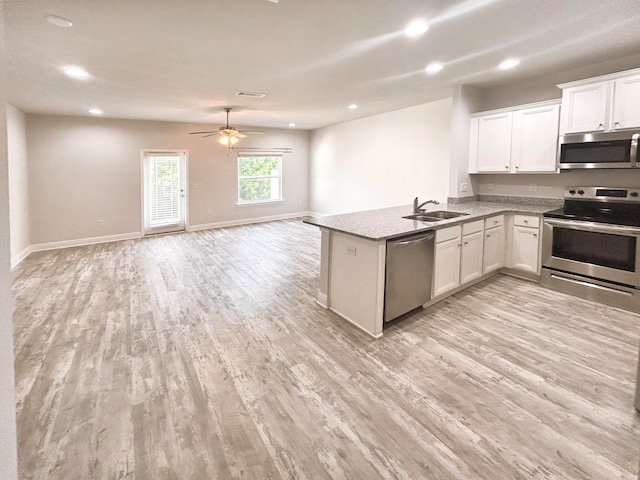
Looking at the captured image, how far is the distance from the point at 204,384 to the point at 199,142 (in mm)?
6829

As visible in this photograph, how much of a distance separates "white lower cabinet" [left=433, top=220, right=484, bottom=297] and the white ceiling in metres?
1.82

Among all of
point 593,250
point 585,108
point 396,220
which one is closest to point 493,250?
point 593,250

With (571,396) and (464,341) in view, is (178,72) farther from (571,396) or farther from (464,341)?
(571,396)

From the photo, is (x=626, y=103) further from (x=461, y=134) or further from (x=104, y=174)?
(x=104, y=174)

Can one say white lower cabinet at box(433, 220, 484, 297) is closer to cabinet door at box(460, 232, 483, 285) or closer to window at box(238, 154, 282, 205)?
cabinet door at box(460, 232, 483, 285)

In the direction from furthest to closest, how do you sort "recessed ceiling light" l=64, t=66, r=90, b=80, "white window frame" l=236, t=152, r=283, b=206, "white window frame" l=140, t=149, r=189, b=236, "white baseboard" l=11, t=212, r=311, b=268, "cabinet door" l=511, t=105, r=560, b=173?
"white window frame" l=236, t=152, r=283, b=206
"white window frame" l=140, t=149, r=189, b=236
"white baseboard" l=11, t=212, r=311, b=268
"cabinet door" l=511, t=105, r=560, b=173
"recessed ceiling light" l=64, t=66, r=90, b=80

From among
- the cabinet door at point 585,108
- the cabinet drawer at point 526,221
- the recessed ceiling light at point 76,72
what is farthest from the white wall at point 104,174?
the cabinet door at point 585,108

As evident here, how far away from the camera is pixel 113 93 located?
4.66m

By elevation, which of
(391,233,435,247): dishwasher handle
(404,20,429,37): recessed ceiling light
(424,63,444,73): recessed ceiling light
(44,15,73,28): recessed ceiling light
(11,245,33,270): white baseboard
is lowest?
(11,245,33,270): white baseboard

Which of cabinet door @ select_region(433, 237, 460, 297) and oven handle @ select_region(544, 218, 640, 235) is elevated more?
oven handle @ select_region(544, 218, 640, 235)

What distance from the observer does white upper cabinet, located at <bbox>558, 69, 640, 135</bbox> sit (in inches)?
133

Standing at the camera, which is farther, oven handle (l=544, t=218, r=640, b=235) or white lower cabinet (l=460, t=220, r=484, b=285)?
white lower cabinet (l=460, t=220, r=484, b=285)

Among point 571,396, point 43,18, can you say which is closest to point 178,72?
point 43,18

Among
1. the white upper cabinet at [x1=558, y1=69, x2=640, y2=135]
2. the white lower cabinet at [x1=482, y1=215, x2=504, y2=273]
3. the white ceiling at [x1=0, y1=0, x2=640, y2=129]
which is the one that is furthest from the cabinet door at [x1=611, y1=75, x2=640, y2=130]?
the white lower cabinet at [x1=482, y1=215, x2=504, y2=273]
